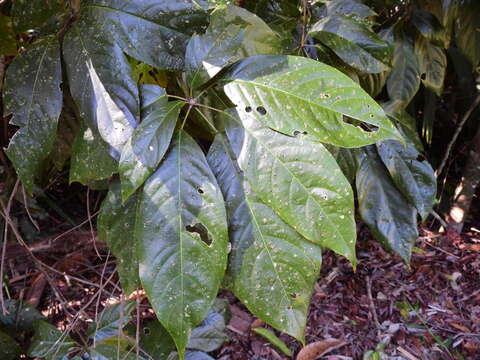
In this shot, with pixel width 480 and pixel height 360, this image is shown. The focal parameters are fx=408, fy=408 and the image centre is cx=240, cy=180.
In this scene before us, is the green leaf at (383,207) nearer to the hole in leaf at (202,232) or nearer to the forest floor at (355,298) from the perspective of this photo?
the forest floor at (355,298)

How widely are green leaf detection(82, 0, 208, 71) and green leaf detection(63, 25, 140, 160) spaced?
0.05 feet

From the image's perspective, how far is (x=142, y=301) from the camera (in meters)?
1.57

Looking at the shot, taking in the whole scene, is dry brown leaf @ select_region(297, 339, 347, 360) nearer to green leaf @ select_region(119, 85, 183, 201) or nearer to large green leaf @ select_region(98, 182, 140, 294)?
large green leaf @ select_region(98, 182, 140, 294)

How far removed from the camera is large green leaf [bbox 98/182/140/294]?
739 millimetres

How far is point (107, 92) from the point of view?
0.64m

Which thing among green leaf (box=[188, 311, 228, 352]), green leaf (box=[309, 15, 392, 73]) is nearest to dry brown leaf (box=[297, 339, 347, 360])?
green leaf (box=[188, 311, 228, 352])

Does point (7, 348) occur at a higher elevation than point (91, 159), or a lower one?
lower

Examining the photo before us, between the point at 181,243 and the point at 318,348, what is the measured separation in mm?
1064

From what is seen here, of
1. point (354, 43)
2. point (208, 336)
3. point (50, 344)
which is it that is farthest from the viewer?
point (208, 336)

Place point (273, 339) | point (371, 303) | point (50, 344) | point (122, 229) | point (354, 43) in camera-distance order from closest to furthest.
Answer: point (122, 229) → point (354, 43) → point (50, 344) → point (273, 339) → point (371, 303)

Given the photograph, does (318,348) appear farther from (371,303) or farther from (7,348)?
(7,348)

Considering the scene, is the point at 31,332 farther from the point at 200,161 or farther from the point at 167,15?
the point at 167,15

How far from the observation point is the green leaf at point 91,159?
66 centimetres

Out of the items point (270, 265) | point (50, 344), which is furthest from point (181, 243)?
point (50, 344)
